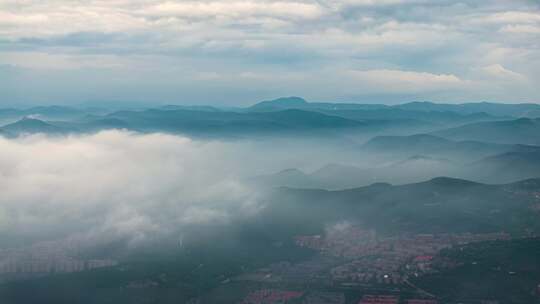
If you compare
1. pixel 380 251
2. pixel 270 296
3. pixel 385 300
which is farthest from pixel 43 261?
pixel 385 300

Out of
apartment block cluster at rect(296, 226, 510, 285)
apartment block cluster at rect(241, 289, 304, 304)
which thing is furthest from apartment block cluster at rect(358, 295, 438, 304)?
apartment block cluster at rect(241, 289, 304, 304)

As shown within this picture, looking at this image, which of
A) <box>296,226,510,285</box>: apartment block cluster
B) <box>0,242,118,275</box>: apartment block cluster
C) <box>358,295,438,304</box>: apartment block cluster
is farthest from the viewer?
<box>0,242,118,275</box>: apartment block cluster

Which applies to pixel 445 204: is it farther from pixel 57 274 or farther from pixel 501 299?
pixel 57 274

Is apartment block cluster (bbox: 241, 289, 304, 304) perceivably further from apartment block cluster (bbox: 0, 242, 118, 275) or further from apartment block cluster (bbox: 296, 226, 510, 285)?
apartment block cluster (bbox: 0, 242, 118, 275)

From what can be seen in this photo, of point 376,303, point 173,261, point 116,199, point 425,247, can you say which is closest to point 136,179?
point 116,199

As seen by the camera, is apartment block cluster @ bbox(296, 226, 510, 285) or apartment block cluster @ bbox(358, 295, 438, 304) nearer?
apartment block cluster @ bbox(358, 295, 438, 304)

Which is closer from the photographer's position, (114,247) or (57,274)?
(57,274)

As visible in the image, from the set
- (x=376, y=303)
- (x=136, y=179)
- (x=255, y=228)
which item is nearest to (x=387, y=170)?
(x=136, y=179)

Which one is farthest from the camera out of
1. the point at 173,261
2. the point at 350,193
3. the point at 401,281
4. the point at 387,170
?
the point at 387,170

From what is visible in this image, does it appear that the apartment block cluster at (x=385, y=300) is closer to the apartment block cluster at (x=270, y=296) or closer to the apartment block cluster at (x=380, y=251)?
the apartment block cluster at (x=380, y=251)

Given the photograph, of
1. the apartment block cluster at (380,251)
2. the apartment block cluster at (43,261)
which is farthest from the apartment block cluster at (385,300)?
the apartment block cluster at (43,261)

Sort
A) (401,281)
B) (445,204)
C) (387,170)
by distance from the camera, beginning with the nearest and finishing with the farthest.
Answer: (401,281), (445,204), (387,170)
